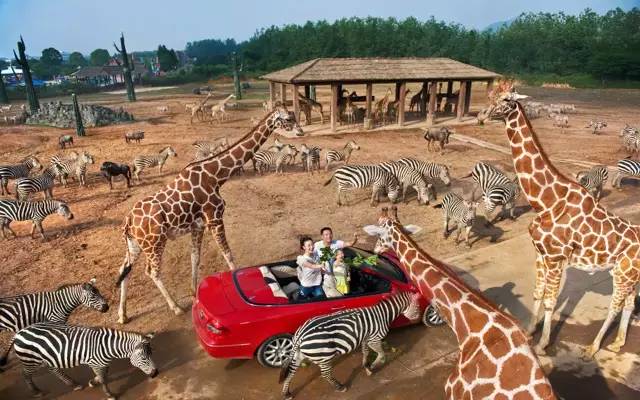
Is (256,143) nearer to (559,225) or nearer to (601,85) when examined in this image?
(559,225)

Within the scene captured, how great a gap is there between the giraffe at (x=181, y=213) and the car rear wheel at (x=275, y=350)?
99.8 inches

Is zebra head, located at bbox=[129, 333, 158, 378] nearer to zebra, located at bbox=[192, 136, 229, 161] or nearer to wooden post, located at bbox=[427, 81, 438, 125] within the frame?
zebra, located at bbox=[192, 136, 229, 161]

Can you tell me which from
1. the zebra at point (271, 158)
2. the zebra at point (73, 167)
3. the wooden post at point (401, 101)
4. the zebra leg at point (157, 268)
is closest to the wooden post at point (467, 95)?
the wooden post at point (401, 101)

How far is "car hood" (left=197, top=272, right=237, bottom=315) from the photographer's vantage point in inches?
226

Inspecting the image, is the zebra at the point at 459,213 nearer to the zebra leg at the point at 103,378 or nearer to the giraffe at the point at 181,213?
the giraffe at the point at 181,213

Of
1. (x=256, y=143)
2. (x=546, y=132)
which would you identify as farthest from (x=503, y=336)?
(x=546, y=132)

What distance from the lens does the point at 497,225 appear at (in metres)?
11.8

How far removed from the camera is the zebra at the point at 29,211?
35.7 feet

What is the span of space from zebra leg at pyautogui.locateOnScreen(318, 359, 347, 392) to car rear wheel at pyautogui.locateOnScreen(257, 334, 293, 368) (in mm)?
572

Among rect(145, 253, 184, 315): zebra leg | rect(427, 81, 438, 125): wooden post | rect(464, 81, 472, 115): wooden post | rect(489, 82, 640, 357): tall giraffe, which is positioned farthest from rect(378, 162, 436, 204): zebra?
rect(464, 81, 472, 115): wooden post

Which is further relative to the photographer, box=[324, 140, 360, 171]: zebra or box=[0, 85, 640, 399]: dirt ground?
box=[324, 140, 360, 171]: zebra

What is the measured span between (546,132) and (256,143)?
837 inches

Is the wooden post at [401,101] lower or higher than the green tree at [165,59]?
lower

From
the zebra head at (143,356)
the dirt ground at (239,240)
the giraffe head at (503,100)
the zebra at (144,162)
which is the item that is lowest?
the dirt ground at (239,240)
